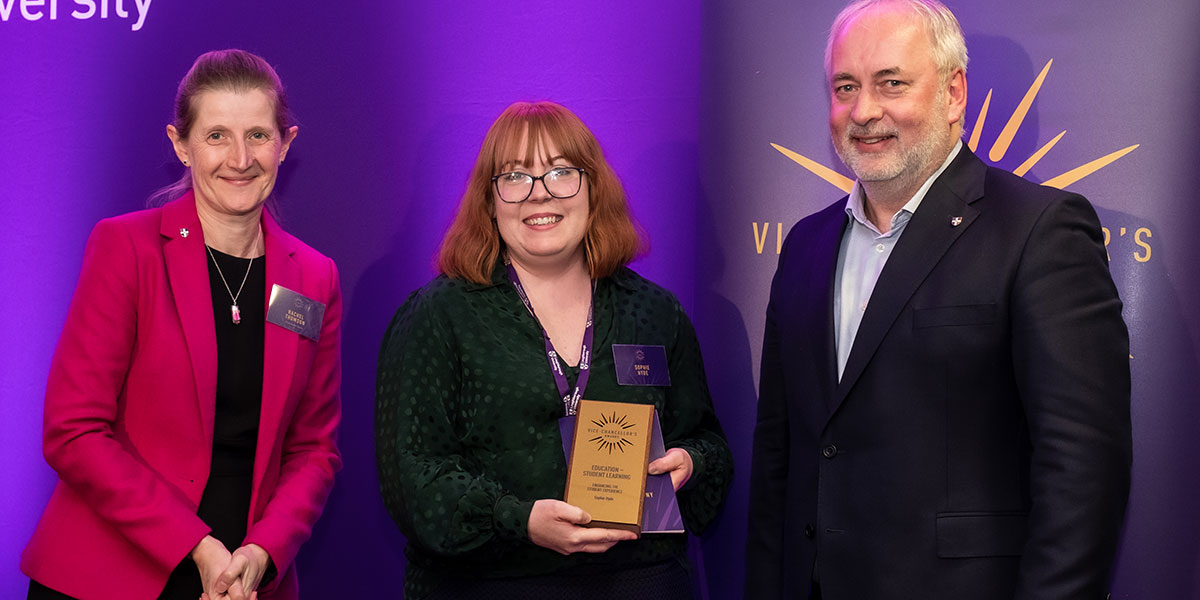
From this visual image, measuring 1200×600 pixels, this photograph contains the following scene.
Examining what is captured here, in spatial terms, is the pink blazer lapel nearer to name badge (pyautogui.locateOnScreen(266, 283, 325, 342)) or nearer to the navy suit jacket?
name badge (pyautogui.locateOnScreen(266, 283, 325, 342))

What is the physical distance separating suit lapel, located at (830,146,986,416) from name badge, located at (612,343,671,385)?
0.55 meters

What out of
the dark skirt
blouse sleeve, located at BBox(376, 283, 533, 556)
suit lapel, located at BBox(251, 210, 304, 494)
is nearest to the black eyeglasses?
blouse sleeve, located at BBox(376, 283, 533, 556)

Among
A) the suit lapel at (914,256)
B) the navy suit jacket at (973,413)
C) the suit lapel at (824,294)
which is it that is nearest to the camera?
the navy suit jacket at (973,413)

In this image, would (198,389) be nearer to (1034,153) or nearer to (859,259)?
(859,259)

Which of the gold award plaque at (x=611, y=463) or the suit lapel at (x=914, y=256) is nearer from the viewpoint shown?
the suit lapel at (x=914, y=256)

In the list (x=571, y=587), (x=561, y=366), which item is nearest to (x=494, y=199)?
(x=561, y=366)

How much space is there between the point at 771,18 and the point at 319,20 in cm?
171

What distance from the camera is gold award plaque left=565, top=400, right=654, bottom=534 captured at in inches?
94.7

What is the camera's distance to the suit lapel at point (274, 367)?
279 centimetres

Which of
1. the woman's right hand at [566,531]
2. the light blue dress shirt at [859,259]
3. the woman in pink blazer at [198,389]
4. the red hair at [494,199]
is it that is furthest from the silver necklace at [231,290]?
the light blue dress shirt at [859,259]

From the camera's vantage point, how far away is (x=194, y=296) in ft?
9.09

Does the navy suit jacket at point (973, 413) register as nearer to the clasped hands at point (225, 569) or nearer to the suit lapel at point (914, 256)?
the suit lapel at point (914, 256)

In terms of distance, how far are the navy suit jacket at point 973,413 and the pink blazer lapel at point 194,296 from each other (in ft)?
4.89

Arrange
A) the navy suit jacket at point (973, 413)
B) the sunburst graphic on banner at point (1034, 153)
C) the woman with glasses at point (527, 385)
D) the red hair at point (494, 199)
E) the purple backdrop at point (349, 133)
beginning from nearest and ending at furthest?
the navy suit jacket at point (973, 413), the woman with glasses at point (527, 385), the red hair at point (494, 199), the sunburst graphic on banner at point (1034, 153), the purple backdrop at point (349, 133)
